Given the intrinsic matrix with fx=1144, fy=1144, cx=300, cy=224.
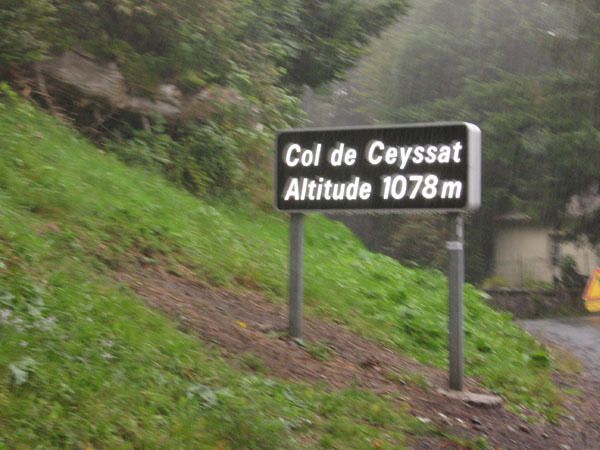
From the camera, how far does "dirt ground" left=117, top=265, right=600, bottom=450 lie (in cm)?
903

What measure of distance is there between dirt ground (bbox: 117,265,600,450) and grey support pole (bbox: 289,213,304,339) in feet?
0.62

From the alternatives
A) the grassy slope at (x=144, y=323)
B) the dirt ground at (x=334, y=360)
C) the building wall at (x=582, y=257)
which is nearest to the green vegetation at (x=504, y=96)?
the building wall at (x=582, y=257)

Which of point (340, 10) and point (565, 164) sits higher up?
point (340, 10)

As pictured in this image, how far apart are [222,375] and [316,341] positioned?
2.65m

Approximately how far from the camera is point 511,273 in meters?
41.8

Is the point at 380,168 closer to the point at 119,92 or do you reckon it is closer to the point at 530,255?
the point at 119,92

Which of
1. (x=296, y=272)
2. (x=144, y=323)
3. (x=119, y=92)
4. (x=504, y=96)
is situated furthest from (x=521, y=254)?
(x=144, y=323)

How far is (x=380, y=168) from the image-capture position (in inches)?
397

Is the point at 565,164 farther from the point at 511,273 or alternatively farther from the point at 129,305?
the point at 129,305

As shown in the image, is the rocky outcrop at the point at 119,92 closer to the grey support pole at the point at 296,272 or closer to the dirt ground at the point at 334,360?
the dirt ground at the point at 334,360

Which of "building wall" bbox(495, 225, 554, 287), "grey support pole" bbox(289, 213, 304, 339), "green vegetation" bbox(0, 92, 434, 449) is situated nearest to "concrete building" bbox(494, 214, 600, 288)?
"building wall" bbox(495, 225, 554, 287)

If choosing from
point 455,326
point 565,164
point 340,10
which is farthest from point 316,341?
point 565,164

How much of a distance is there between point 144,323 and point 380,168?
2842mm

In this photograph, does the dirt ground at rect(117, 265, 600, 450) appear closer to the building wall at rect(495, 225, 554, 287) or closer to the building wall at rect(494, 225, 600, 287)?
the building wall at rect(494, 225, 600, 287)
